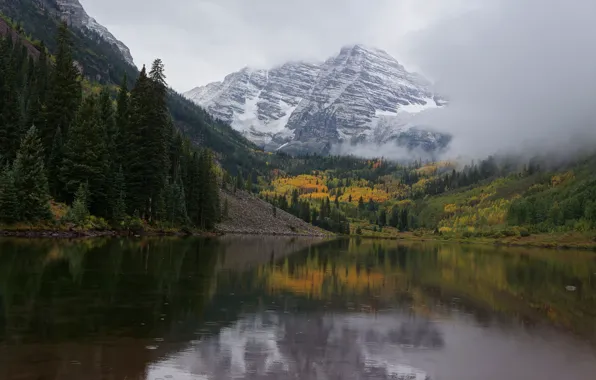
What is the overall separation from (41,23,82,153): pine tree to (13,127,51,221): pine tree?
1579 centimetres

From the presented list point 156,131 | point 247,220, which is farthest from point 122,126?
point 247,220

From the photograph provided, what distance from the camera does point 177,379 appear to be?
14.0 m

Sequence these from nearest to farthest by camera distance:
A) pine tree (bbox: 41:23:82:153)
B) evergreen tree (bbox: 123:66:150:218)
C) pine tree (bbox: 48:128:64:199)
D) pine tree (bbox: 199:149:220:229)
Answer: pine tree (bbox: 48:128:64:199), pine tree (bbox: 41:23:82:153), evergreen tree (bbox: 123:66:150:218), pine tree (bbox: 199:149:220:229)

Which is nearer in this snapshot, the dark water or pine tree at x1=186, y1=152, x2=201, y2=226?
the dark water

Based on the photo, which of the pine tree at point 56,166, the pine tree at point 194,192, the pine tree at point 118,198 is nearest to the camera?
the pine tree at point 56,166

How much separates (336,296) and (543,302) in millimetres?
14239

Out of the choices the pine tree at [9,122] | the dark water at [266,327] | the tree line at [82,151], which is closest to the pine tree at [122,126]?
the tree line at [82,151]

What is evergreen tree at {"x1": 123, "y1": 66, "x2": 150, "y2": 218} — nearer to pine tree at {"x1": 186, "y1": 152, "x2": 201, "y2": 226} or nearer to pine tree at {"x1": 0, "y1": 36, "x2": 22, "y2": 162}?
pine tree at {"x1": 0, "y1": 36, "x2": 22, "y2": 162}

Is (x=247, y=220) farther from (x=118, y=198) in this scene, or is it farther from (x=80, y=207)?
(x=80, y=207)

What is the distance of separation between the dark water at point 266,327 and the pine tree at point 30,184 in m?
24.7

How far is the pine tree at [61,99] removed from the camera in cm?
8294

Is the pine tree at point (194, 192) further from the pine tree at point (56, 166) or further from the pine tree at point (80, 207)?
the pine tree at point (80, 207)

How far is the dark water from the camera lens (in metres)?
15.5

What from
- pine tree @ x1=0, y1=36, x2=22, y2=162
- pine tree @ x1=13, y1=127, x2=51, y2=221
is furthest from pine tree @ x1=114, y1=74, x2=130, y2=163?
pine tree @ x1=13, y1=127, x2=51, y2=221
